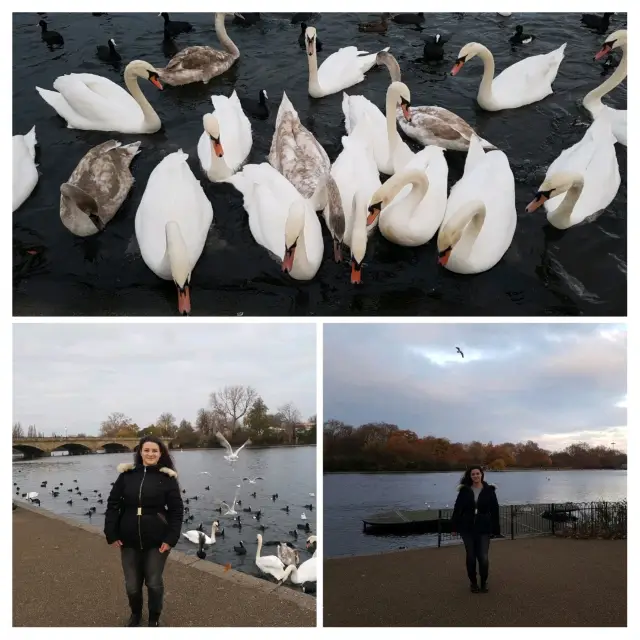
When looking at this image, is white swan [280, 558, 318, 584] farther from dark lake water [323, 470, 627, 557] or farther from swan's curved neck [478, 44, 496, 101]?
swan's curved neck [478, 44, 496, 101]

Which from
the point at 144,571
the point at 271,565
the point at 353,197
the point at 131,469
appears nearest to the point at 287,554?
the point at 271,565

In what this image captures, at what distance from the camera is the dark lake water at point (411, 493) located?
592cm

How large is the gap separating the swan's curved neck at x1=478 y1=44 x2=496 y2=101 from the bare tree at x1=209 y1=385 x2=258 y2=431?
5.21m

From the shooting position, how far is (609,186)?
7297 mm

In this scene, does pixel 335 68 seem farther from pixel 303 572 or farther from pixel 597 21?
pixel 303 572

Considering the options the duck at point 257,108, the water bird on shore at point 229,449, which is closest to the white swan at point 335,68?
the duck at point 257,108

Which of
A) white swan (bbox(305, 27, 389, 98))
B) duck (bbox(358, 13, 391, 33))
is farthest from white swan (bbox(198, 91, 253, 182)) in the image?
duck (bbox(358, 13, 391, 33))

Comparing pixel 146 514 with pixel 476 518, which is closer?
pixel 146 514

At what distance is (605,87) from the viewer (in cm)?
866

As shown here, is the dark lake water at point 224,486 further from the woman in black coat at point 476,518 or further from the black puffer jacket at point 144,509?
the woman in black coat at point 476,518

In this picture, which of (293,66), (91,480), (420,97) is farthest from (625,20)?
(91,480)

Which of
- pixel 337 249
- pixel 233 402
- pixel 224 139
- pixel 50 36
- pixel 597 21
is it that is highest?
pixel 597 21

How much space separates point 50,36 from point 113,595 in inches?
295

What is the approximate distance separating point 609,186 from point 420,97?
2.91 metres
